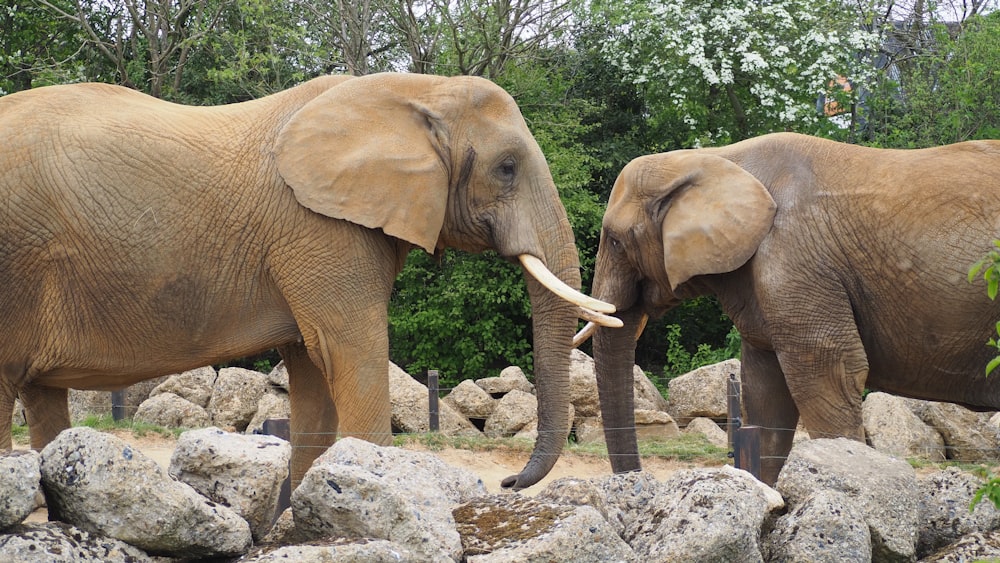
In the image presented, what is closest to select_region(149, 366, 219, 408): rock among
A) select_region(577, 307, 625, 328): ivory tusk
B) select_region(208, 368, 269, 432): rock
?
select_region(208, 368, 269, 432): rock

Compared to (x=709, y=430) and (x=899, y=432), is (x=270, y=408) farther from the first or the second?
(x=899, y=432)

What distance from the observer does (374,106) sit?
700 cm

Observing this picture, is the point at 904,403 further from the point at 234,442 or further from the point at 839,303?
the point at 234,442

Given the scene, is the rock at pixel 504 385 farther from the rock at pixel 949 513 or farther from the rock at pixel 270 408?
the rock at pixel 949 513

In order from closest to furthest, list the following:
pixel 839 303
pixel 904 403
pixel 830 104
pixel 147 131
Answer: pixel 147 131 < pixel 839 303 < pixel 904 403 < pixel 830 104

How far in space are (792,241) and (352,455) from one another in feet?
11.8

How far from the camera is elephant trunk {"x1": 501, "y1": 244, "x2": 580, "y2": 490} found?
7098 millimetres

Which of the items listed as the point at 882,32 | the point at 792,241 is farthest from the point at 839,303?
the point at 882,32

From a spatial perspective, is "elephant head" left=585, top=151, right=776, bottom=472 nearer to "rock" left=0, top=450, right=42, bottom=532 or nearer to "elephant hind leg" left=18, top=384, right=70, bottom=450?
"elephant hind leg" left=18, top=384, right=70, bottom=450

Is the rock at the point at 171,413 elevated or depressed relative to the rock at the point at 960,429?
elevated

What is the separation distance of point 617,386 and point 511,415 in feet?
14.5

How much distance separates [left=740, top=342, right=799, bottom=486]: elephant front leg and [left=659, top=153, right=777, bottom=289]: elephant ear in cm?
85

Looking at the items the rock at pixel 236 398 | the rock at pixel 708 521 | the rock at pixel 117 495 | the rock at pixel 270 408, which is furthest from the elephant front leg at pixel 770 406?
the rock at pixel 236 398

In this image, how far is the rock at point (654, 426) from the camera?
41.3 ft
